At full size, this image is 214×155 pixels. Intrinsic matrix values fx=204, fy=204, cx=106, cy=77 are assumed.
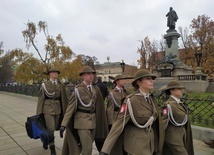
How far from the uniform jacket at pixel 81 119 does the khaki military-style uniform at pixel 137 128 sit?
125 centimetres

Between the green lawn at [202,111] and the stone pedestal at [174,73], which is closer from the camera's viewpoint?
the green lawn at [202,111]

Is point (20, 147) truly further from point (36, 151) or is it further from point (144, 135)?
point (144, 135)

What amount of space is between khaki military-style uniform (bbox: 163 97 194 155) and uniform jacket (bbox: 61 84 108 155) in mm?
1444

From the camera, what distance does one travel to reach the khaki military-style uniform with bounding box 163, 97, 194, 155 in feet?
10.5

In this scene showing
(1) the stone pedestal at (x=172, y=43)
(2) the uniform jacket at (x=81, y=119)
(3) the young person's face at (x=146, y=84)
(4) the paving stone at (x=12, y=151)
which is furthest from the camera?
(1) the stone pedestal at (x=172, y=43)

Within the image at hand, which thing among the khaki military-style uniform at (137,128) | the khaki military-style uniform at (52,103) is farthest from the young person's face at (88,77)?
the khaki military-style uniform at (137,128)

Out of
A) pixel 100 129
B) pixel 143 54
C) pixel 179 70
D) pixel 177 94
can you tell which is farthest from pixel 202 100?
pixel 143 54

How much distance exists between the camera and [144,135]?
278cm

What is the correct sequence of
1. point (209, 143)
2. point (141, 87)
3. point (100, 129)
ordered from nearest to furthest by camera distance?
point (141, 87)
point (100, 129)
point (209, 143)

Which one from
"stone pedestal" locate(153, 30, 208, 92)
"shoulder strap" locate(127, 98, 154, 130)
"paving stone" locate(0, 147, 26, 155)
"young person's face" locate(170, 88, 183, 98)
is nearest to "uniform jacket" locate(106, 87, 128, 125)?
"young person's face" locate(170, 88, 183, 98)

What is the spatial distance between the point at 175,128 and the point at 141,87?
3.16 ft

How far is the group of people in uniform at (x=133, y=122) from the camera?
2789 millimetres

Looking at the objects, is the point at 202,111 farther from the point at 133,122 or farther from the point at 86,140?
the point at 133,122

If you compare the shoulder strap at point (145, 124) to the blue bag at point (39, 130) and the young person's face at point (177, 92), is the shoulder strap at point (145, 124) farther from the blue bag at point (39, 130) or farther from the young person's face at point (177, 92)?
the blue bag at point (39, 130)
